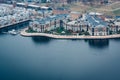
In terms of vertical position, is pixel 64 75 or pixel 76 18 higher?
pixel 76 18

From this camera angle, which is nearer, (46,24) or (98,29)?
(98,29)

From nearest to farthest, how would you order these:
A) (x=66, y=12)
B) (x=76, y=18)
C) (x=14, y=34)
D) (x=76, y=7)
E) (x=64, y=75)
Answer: (x=64, y=75) < (x=14, y=34) < (x=76, y=18) < (x=66, y=12) < (x=76, y=7)

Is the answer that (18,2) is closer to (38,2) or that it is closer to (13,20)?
(38,2)

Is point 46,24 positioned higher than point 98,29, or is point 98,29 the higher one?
point 46,24

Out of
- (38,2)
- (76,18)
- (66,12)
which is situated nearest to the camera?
(76,18)

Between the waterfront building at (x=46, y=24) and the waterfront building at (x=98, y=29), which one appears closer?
the waterfront building at (x=98, y=29)

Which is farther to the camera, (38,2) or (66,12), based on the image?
(38,2)

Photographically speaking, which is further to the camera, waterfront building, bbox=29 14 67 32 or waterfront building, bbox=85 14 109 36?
waterfront building, bbox=29 14 67 32

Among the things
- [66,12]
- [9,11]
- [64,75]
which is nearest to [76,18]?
[66,12]

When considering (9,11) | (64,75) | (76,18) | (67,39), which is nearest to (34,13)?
(9,11)
